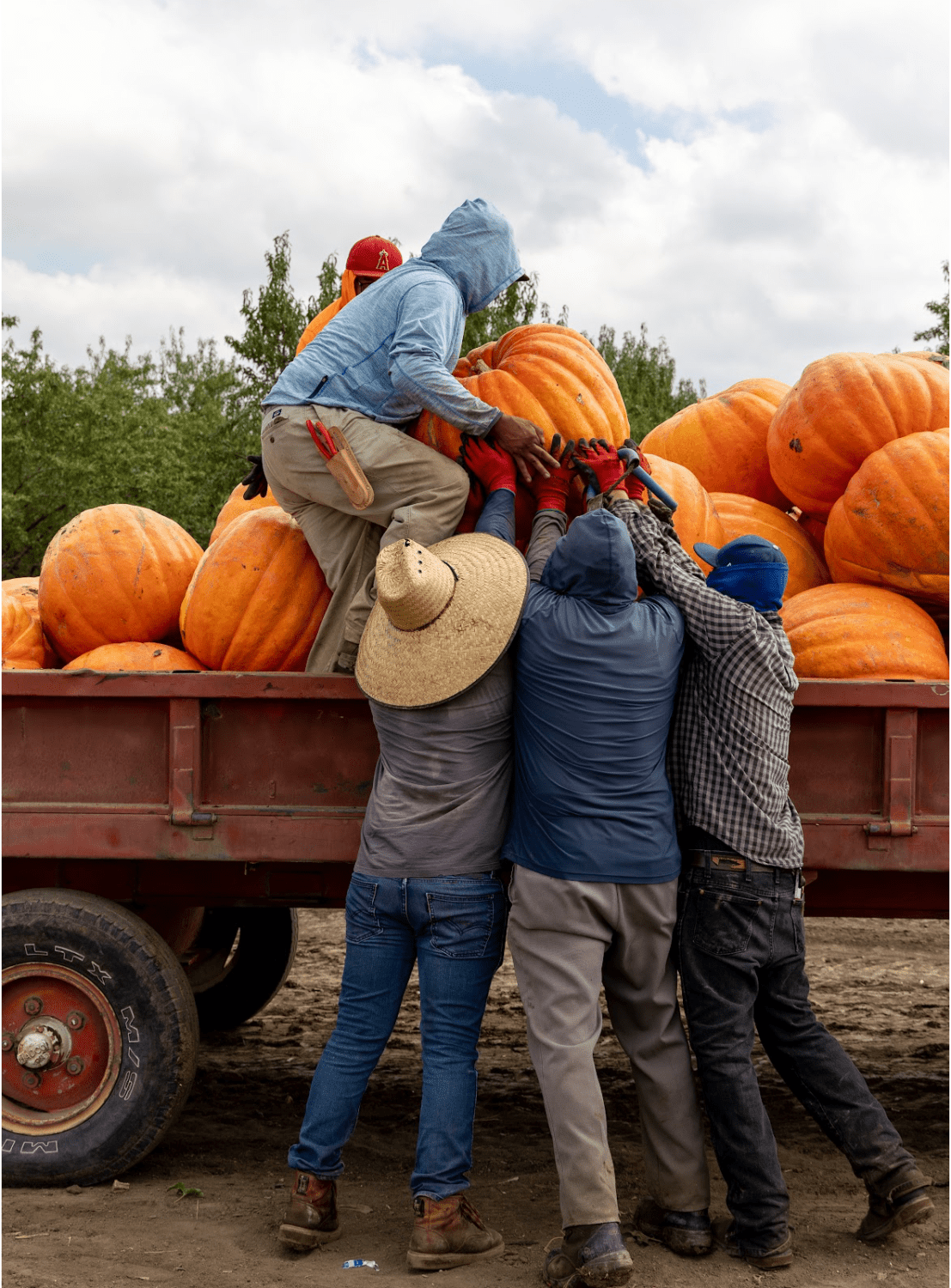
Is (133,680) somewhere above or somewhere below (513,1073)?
above

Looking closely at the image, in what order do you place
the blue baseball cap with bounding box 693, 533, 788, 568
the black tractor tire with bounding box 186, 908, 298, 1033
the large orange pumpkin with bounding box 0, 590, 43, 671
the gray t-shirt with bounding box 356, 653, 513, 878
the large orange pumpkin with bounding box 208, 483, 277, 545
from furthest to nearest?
the black tractor tire with bounding box 186, 908, 298, 1033
the large orange pumpkin with bounding box 208, 483, 277, 545
the large orange pumpkin with bounding box 0, 590, 43, 671
the blue baseball cap with bounding box 693, 533, 788, 568
the gray t-shirt with bounding box 356, 653, 513, 878

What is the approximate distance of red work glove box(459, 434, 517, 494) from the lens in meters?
3.77

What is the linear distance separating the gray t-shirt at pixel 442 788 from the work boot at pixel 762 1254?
1231 mm

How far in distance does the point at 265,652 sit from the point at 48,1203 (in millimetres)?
1820

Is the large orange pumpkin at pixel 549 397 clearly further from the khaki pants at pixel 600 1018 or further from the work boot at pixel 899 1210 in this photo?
the work boot at pixel 899 1210

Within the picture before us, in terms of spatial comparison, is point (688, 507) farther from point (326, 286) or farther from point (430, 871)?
point (326, 286)

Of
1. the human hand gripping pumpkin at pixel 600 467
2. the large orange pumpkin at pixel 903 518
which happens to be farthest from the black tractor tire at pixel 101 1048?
the large orange pumpkin at pixel 903 518

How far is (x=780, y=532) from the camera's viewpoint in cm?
460

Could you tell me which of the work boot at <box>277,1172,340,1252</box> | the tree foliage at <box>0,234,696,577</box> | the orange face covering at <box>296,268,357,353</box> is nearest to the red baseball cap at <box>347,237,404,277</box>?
the orange face covering at <box>296,268,357,353</box>

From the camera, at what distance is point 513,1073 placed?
204 inches

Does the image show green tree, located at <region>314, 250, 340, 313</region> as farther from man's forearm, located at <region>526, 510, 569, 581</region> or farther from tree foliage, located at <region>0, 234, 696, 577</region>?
man's forearm, located at <region>526, 510, 569, 581</region>

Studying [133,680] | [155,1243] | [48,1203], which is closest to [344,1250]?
[155,1243]

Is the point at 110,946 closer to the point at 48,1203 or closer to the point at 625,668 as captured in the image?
the point at 48,1203

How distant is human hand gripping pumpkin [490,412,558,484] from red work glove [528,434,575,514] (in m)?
0.05
